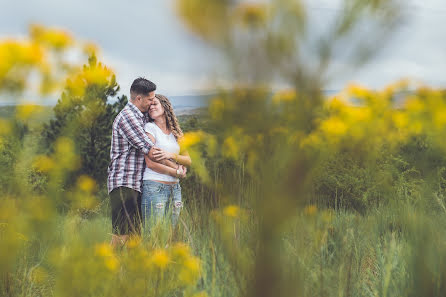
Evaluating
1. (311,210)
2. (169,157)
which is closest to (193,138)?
(311,210)

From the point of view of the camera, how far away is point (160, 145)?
3078 mm

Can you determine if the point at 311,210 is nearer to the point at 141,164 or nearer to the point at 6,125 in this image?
the point at 6,125

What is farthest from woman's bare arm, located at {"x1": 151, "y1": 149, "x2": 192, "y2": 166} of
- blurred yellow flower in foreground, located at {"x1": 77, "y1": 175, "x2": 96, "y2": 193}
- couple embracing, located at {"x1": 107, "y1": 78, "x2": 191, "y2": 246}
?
blurred yellow flower in foreground, located at {"x1": 77, "y1": 175, "x2": 96, "y2": 193}

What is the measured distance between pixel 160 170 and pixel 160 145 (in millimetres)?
189

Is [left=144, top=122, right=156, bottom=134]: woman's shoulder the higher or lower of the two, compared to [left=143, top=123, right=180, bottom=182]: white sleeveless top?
higher

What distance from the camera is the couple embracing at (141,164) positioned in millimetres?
2945

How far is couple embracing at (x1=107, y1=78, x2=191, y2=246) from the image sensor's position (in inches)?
116

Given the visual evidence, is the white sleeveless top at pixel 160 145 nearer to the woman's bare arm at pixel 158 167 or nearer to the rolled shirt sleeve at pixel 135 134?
the woman's bare arm at pixel 158 167

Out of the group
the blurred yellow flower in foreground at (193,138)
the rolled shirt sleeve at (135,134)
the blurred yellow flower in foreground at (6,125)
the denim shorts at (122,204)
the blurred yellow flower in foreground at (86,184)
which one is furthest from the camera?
the blurred yellow flower in foreground at (86,184)

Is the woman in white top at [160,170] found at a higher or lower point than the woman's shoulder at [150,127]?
lower

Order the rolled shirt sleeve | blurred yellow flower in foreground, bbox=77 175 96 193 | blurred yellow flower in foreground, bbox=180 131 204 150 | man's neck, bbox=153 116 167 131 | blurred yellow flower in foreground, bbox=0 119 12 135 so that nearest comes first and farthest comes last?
1. blurred yellow flower in foreground, bbox=180 131 204 150
2. blurred yellow flower in foreground, bbox=0 119 12 135
3. the rolled shirt sleeve
4. man's neck, bbox=153 116 167 131
5. blurred yellow flower in foreground, bbox=77 175 96 193

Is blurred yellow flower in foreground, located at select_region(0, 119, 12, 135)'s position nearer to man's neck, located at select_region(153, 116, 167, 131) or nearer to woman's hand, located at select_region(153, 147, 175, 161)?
woman's hand, located at select_region(153, 147, 175, 161)

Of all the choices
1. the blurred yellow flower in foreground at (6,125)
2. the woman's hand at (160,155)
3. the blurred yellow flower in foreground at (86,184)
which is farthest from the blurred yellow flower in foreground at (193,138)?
the blurred yellow flower in foreground at (86,184)

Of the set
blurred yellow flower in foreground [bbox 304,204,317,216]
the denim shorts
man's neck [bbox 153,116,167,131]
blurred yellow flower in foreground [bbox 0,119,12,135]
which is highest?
man's neck [bbox 153,116,167,131]
